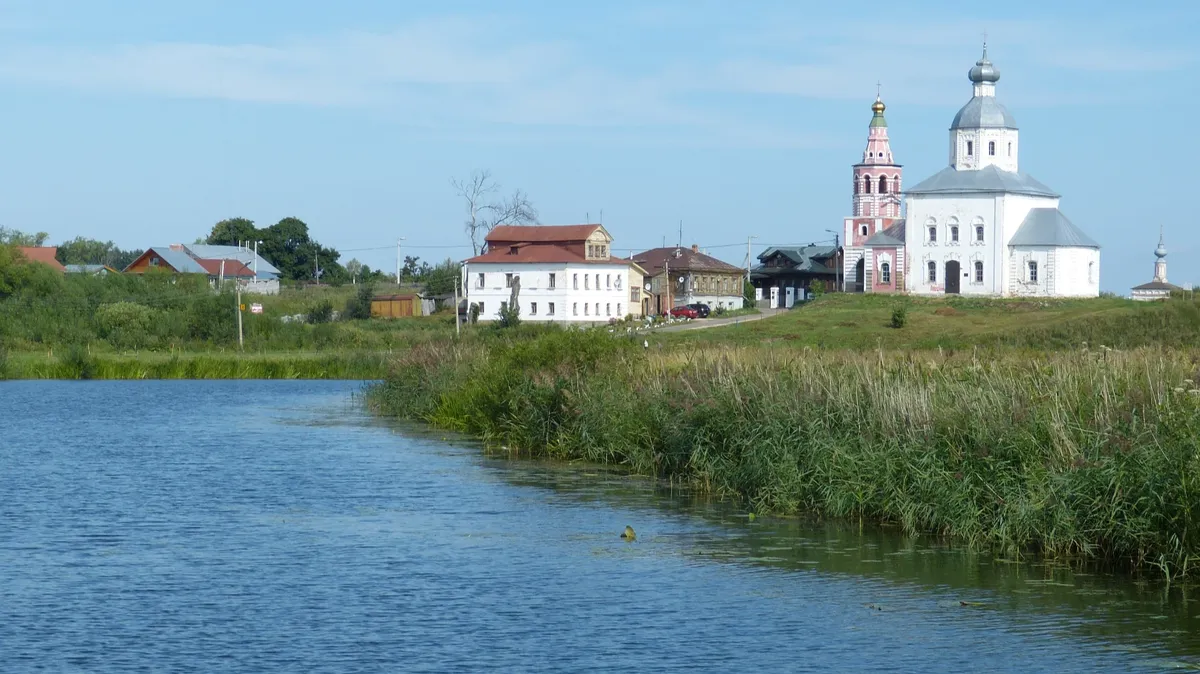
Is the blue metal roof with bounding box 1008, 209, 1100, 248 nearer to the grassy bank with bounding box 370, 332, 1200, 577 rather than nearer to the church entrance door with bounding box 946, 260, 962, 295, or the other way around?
the church entrance door with bounding box 946, 260, 962, 295

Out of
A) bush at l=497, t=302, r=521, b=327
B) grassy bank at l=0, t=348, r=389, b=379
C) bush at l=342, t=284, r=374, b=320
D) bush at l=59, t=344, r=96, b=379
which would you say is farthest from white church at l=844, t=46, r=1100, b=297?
bush at l=59, t=344, r=96, b=379

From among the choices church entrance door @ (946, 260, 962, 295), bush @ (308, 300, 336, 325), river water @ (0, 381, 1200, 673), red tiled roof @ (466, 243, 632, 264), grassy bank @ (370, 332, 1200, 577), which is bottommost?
river water @ (0, 381, 1200, 673)

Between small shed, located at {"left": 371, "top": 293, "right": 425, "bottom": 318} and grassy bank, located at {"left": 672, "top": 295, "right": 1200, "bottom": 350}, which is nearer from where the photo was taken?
grassy bank, located at {"left": 672, "top": 295, "right": 1200, "bottom": 350}

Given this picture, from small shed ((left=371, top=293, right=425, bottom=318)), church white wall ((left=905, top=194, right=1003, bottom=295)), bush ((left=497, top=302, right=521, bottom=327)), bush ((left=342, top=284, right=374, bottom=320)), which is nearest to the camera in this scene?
bush ((left=497, top=302, right=521, bottom=327))

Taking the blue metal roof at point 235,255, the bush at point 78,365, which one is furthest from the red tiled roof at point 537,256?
the bush at point 78,365

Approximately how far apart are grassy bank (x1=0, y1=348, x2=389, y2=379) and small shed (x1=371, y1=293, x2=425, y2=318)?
32.3m

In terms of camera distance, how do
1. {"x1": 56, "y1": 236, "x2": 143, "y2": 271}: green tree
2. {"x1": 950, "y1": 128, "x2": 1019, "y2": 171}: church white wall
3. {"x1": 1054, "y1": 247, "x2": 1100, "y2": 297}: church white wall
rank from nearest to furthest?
1. {"x1": 1054, "y1": 247, "x2": 1100, "y2": 297}: church white wall
2. {"x1": 950, "y1": 128, "x2": 1019, "y2": 171}: church white wall
3. {"x1": 56, "y1": 236, "x2": 143, "y2": 271}: green tree

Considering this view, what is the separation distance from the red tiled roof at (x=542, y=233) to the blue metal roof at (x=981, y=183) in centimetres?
2473

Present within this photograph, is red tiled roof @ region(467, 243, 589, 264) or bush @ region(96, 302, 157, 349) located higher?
red tiled roof @ region(467, 243, 589, 264)

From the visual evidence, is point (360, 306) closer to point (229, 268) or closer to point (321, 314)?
point (321, 314)

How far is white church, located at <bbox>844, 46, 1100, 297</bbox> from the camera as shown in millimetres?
103375

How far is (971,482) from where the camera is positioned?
2136 cm

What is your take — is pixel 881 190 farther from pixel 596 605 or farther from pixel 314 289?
pixel 596 605

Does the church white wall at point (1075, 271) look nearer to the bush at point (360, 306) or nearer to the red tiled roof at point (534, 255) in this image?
the red tiled roof at point (534, 255)
